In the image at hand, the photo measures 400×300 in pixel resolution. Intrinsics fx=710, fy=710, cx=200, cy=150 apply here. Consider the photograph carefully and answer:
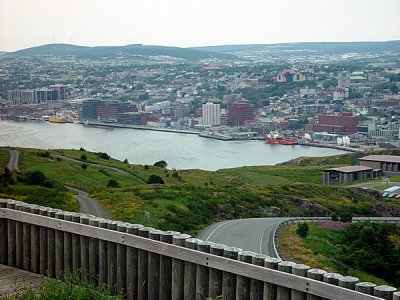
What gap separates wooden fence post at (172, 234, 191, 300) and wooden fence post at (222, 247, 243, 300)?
1.10 feet

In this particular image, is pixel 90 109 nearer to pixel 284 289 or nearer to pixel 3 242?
pixel 3 242

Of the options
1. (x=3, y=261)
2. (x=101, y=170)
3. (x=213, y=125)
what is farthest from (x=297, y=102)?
(x=3, y=261)

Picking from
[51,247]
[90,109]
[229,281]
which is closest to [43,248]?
[51,247]

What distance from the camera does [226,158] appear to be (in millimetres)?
59062

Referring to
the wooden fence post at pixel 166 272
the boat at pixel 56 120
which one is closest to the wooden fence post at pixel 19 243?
the wooden fence post at pixel 166 272

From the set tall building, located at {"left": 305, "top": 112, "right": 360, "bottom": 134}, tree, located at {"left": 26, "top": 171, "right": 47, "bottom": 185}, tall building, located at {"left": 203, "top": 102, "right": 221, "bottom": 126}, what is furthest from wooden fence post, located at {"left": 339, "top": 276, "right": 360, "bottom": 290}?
tall building, located at {"left": 203, "top": 102, "right": 221, "bottom": 126}

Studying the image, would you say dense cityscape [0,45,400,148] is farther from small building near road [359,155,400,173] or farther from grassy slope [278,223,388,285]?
grassy slope [278,223,388,285]

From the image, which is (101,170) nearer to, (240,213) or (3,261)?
(240,213)

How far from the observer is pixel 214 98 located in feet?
395

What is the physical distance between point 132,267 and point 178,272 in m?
0.38

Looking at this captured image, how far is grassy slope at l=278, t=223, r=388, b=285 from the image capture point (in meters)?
9.25

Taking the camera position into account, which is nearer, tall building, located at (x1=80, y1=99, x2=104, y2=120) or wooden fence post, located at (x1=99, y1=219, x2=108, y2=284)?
wooden fence post, located at (x1=99, y1=219, x2=108, y2=284)

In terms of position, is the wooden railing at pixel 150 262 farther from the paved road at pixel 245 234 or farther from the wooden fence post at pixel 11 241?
the paved road at pixel 245 234

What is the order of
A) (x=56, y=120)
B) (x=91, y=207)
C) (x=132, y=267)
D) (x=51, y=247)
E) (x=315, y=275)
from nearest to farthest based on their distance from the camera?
(x=315, y=275), (x=132, y=267), (x=51, y=247), (x=91, y=207), (x=56, y=120)
